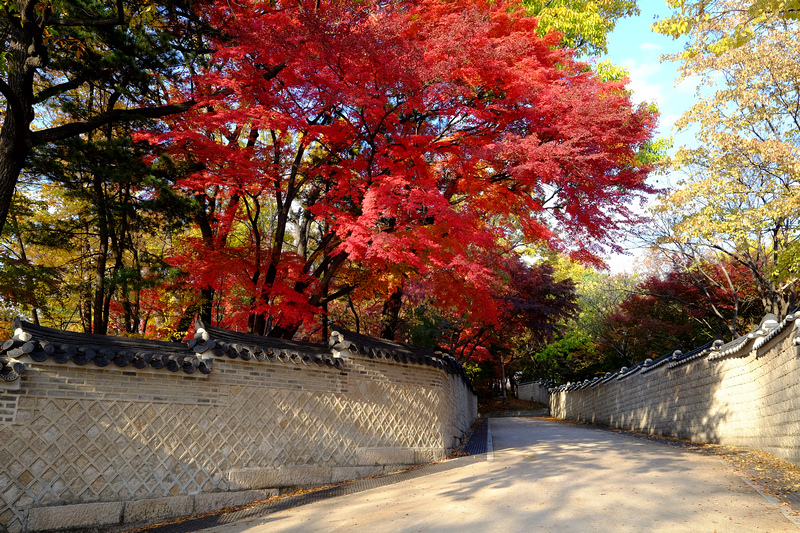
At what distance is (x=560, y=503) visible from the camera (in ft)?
17.9

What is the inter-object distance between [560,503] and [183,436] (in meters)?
4.70

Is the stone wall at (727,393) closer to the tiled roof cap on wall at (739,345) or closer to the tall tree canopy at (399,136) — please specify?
the tiled roof cap on wall at (739,345)

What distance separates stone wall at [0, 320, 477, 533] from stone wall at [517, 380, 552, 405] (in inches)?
995

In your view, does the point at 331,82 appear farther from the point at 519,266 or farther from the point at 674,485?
the point at 519,266

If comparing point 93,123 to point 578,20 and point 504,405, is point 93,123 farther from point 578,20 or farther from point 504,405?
point 504,405

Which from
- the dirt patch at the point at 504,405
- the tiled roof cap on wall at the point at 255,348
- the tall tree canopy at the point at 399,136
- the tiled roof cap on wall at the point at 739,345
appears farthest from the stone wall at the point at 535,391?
the tiled roof cap on wall at the point at 255,348

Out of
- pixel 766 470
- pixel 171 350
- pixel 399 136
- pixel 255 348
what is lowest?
pixel 766 470

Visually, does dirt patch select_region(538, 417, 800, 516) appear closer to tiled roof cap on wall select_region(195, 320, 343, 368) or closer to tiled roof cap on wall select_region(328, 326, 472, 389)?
tiled roof cap on wall select_region(328, 326, 472, 389)

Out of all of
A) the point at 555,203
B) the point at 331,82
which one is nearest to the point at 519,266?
the point at 555,203

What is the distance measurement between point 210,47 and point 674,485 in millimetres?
10789

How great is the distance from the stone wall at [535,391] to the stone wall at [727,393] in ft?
51.1

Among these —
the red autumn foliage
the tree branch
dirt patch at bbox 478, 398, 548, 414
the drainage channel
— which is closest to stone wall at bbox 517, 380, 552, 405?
dirt patch at bbox 478, 398, 548, 414

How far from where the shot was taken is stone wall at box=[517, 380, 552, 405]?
32.5 metres

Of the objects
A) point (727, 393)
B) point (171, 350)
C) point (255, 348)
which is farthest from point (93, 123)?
point (727, 393)
